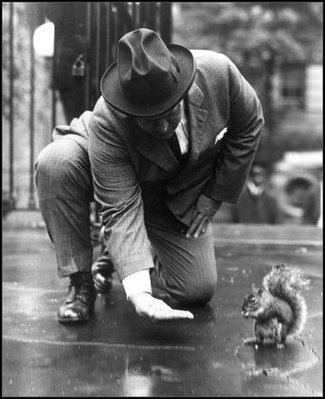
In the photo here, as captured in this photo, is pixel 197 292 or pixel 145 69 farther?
pixel 197 292

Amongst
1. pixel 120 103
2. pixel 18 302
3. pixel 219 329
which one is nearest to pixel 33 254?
pixel 18 302

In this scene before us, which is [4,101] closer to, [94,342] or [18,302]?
[18,302]

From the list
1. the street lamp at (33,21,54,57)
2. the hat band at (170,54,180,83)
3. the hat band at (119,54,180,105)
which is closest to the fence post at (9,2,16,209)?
the street lamp at (33,21,54,57)

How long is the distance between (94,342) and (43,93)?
436cm

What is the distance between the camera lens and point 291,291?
12.0 feet

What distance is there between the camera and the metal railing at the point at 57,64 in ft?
19.2

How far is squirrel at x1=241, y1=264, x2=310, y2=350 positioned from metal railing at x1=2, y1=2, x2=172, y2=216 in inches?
106

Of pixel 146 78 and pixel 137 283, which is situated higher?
pixel 146 78

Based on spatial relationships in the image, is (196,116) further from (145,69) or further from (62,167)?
(62,167)

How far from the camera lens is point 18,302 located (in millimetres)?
4422

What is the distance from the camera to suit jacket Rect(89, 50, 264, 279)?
3.65 m

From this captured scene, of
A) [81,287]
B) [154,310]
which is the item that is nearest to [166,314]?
[154,310]

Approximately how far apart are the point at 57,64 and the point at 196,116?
236 centimetres

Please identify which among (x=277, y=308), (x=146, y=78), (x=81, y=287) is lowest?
(x=81, y=287)
